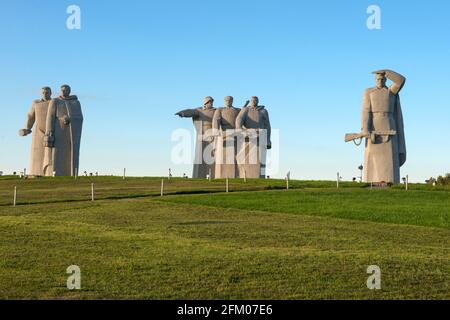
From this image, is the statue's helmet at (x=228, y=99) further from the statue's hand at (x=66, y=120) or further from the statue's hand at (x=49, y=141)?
the statue's hand at (x=49, y=141)

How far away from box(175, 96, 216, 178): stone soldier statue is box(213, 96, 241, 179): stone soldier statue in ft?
3.25

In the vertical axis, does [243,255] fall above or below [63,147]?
below

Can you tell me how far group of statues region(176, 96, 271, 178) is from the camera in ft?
203

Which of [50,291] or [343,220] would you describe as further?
[343,220]

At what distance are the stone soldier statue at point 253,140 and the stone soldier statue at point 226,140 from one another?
0.61 m

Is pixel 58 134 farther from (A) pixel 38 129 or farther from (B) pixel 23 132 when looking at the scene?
(B) pixel 23 132

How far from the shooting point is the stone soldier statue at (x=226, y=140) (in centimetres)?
6244
